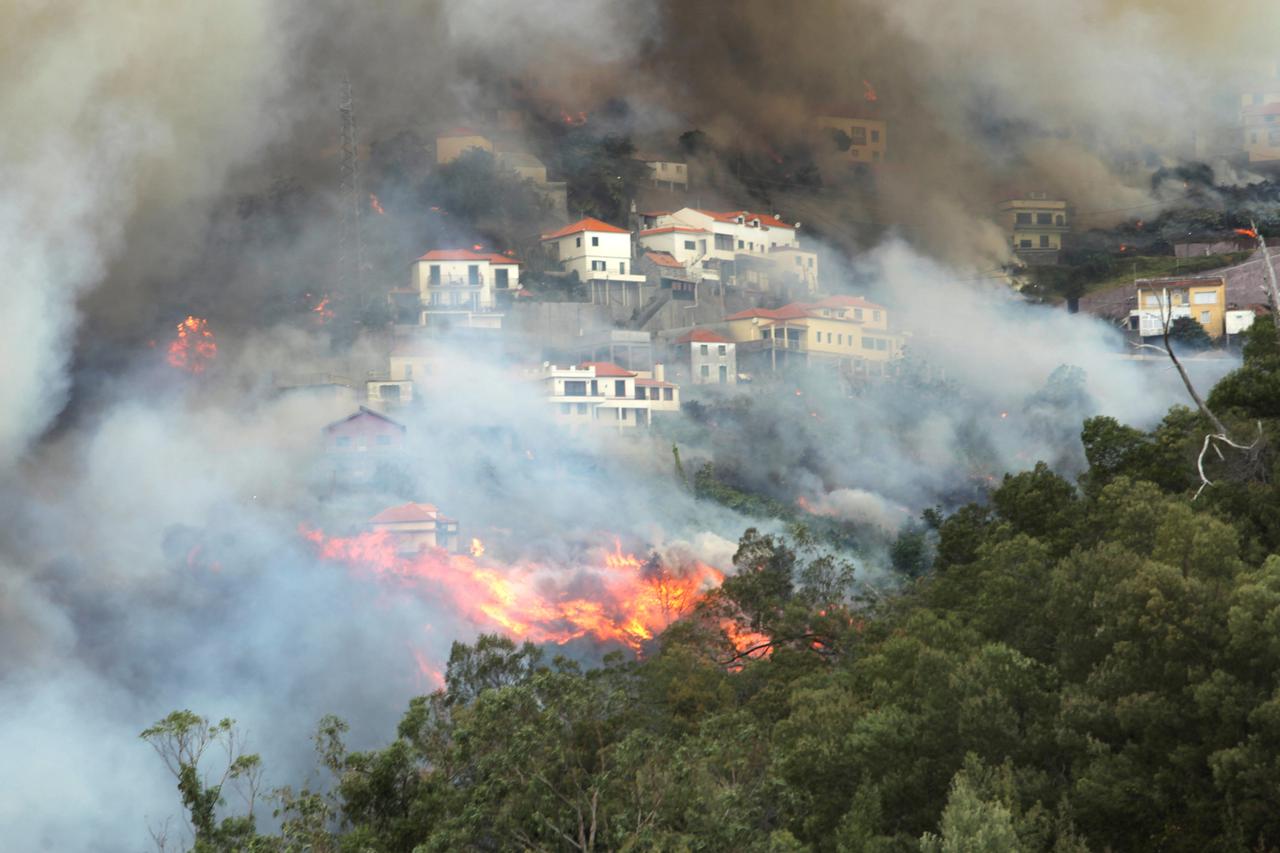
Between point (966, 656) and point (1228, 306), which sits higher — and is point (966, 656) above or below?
below

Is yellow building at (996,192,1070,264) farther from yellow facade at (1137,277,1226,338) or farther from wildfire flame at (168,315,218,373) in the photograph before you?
wildfire flame at (168,315,218,373)

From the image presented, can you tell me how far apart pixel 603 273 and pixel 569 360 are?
4.72 meters

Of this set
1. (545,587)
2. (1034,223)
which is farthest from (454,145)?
(545,587)

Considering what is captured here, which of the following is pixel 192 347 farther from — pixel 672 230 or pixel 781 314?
pixel 781 314

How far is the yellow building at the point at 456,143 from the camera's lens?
60469mm

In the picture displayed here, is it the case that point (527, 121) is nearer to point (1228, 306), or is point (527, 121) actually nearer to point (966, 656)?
point (1228, 306)

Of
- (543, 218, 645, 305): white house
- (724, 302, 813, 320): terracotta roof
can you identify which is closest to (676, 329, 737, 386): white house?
(724, 302, 813, 320): terracotta roof

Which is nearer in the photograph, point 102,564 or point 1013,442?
point 102,564

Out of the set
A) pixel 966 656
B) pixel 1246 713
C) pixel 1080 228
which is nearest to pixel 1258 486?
pixel 966 656

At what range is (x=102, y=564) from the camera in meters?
44.4

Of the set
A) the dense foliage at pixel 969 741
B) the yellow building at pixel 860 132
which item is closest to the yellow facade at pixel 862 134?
the yellow building at pixel 860 132

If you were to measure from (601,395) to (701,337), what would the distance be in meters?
5.13

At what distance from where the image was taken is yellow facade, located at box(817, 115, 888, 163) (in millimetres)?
68750

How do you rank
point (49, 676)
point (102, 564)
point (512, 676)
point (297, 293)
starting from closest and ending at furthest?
point (512, 676), point (49, 676), point (102, 564), point (297, 293)
